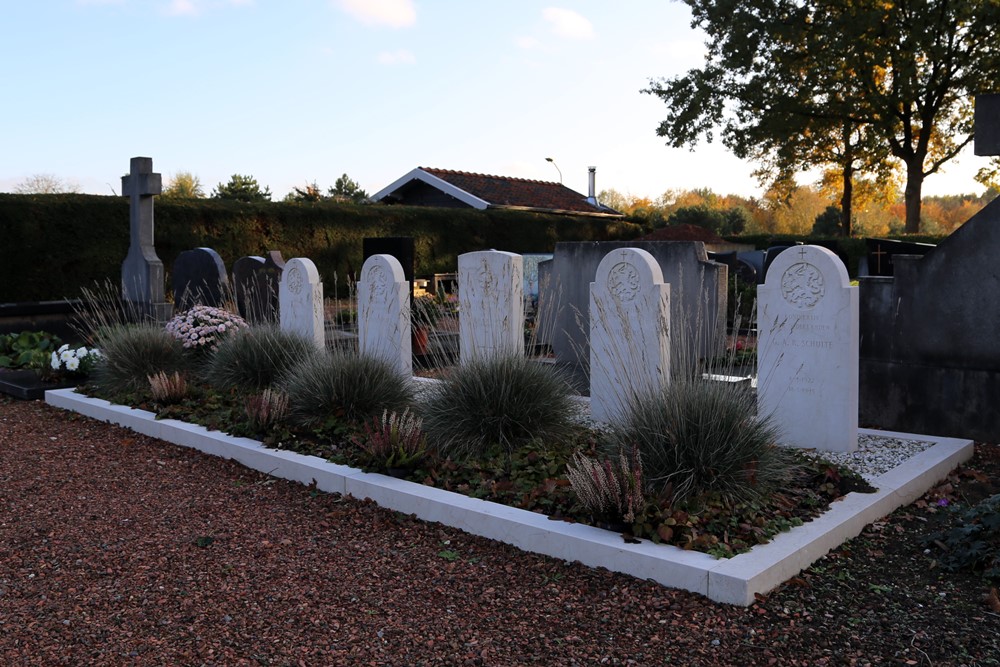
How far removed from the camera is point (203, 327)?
809 cm

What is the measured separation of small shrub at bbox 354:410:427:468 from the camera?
4.82 metres

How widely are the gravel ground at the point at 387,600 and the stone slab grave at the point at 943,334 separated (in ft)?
4.73

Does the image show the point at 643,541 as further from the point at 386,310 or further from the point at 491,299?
the point at 386,310

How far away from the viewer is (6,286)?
1382 centimetres

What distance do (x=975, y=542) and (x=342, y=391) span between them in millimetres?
3817

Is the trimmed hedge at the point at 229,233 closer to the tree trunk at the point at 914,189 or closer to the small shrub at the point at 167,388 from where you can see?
the small shrub at the point at 167,388

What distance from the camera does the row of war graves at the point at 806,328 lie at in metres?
5.23

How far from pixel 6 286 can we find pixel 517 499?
496 inches

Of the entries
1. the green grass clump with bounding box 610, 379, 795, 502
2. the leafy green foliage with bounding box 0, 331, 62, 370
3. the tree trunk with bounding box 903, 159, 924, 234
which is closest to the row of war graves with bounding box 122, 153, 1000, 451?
the green grass clump with bounding box 610, 379, 795, 502

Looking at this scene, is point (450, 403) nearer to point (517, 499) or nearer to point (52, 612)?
point (517, 499)

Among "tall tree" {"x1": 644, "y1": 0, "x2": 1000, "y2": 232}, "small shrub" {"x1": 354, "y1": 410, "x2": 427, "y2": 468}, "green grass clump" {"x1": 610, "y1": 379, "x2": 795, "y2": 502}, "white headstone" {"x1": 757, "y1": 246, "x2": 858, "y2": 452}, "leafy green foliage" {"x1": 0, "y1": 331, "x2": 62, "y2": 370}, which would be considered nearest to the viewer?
"green grass clump" {"x1": 610, "y1": 379, "x2": 795, "y2": 502}

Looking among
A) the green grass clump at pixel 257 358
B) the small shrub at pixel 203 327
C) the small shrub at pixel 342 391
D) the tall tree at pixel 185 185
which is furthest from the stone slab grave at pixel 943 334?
the tall tree at pixel 185 185

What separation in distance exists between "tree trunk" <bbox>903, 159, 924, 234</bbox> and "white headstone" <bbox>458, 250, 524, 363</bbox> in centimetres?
2020

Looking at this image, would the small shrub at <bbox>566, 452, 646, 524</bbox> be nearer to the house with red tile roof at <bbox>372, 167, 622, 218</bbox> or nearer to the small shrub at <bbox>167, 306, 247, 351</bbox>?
the small shrub at <bbox>167, 306, 247, 351</bbox>
